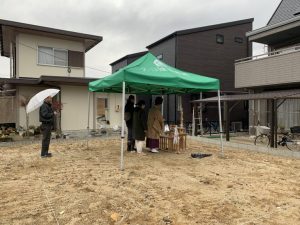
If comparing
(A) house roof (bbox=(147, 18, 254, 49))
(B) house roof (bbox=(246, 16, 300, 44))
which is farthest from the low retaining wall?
(A) house roof (bbox=(147, 18, 254, 49))

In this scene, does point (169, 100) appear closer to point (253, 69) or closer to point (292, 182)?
point (253, 69)

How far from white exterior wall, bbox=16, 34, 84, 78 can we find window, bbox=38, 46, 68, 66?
0.19 meters

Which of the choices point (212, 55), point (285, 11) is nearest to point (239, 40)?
point (212, 55)

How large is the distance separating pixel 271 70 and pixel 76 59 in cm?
959

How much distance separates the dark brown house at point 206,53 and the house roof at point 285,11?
3.37 meters

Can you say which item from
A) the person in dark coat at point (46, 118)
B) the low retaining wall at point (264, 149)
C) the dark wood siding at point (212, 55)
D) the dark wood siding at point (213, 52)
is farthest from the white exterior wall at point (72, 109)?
the low retaining wall at point (264, 149)

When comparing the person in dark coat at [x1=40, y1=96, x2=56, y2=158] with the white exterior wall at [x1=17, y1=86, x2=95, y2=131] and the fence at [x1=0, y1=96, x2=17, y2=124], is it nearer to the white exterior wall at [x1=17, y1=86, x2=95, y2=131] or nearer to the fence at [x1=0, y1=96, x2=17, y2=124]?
the white exterior wall at [x1=17, y1=86, x2=95, y2=131]

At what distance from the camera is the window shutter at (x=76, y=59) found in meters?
14.5

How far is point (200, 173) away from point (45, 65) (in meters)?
10.6

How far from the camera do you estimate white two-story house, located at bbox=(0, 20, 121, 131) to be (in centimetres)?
1259

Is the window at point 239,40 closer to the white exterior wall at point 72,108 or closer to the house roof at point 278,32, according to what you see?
the house roof at point 278,32

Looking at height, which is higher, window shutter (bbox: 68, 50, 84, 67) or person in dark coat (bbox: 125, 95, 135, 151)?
window shutter (bbox: 68, 50, 84, 67)

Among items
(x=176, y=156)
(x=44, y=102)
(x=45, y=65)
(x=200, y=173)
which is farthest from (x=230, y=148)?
(x=45, y=65)

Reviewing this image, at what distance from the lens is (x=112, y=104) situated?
1486 cm
